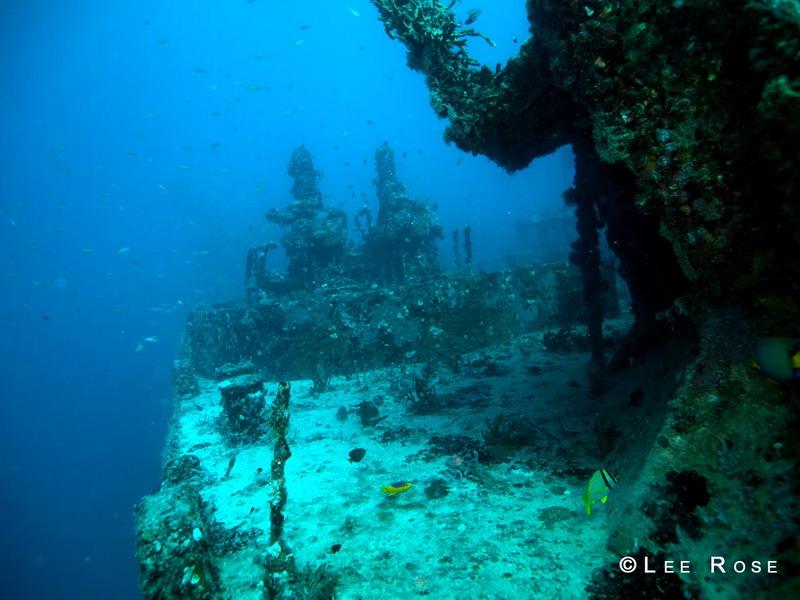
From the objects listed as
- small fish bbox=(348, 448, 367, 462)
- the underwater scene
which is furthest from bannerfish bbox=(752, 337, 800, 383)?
small fish bbox=(348, 448, 367, 462)

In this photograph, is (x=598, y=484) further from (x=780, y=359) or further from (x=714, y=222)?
(x=714, y=222)

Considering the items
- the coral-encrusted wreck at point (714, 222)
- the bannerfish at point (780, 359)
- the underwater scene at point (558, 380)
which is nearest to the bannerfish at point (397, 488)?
the underwater scene at point (558, 380)

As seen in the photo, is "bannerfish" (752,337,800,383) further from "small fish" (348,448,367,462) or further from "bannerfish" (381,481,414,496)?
"small fish" (348,448,367,462)

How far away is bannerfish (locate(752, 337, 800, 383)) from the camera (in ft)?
8.60

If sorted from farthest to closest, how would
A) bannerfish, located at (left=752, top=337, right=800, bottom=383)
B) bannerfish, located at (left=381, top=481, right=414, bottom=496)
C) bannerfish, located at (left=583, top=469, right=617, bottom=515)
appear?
bannerfish, located at (left=381, top=481, right=414, bottom=496) → bannerfish, located at (left=583, top=469, right=617, bottom=515) → bannerfish, located at (left=752, top=337, right=800, bottom=383)

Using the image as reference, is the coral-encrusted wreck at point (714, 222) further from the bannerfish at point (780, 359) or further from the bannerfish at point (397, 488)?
the bannerfish at point (397, 488)

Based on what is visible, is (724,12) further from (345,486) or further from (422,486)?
(345,486)

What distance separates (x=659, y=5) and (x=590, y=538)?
16.3 ft

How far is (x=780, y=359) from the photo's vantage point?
8.86ft

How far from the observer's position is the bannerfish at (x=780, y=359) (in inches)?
103

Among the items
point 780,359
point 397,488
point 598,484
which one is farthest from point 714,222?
point 397,488

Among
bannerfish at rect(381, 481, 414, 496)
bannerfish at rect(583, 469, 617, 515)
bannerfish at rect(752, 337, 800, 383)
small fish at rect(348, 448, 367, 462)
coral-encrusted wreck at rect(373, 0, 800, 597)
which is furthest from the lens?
small fish at rect(348, 448, 367, 462)

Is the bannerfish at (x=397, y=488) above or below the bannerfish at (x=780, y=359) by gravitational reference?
below

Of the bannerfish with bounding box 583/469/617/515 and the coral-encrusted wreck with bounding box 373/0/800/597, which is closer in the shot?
the coral-encrusted wreck with bounding box 373/0/800/597
